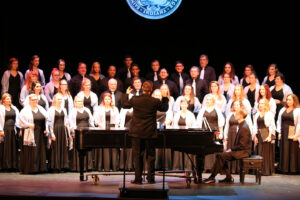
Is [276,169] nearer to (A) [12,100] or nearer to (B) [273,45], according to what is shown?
(B) [273,45]

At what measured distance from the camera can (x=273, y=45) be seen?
1109 cm

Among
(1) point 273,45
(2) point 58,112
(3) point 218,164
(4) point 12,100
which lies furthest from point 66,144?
(1) point 273,45

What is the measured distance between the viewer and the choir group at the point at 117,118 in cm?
915

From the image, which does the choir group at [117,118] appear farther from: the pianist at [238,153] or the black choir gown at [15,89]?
the pianist at [238,153]

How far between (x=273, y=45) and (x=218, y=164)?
416 centimetres

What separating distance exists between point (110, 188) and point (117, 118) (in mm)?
2554

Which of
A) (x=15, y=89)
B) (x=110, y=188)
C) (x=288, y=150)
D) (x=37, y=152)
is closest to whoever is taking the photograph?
(x=110, y=188)

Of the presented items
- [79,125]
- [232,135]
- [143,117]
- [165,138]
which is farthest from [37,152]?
[232,135]

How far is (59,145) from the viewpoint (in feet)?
30.4

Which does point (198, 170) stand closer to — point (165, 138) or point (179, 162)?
point (165, 138)

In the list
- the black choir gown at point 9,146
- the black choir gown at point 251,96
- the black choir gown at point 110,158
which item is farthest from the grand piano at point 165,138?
the black choir gown at point 251,96

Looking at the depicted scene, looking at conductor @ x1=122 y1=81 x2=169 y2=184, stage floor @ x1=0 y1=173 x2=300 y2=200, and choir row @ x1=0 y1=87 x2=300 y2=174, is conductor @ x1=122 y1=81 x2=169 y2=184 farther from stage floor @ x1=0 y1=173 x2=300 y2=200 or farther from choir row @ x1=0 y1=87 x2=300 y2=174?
choir row @ x1=0 y1=87 x2=300 y2=174

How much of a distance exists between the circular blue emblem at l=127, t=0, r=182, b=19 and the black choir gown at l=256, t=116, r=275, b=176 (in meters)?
3.44

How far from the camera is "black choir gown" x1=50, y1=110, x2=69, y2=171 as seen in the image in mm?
9203
